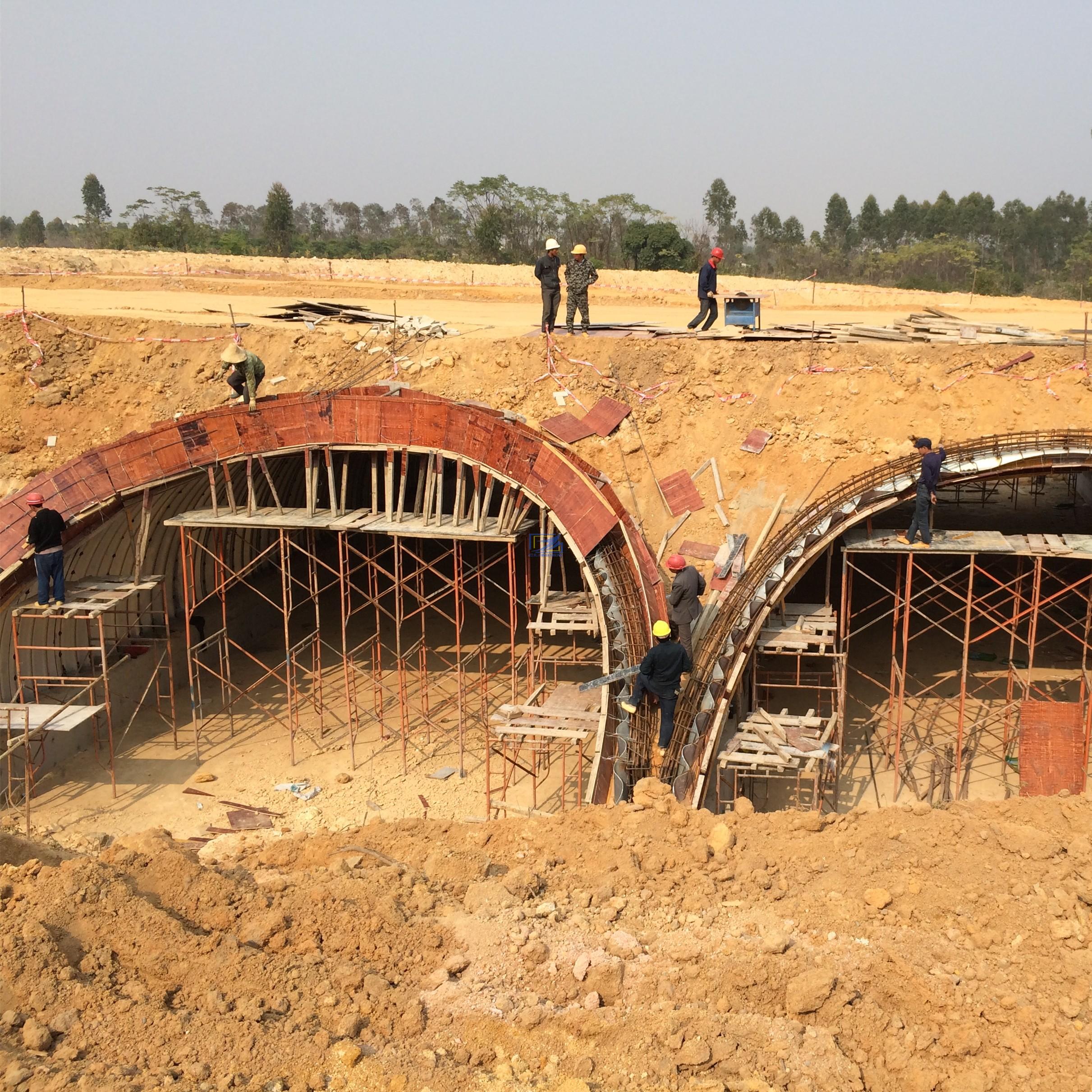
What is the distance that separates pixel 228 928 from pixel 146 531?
433 inches

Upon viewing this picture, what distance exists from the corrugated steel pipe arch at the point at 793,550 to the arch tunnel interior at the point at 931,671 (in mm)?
485

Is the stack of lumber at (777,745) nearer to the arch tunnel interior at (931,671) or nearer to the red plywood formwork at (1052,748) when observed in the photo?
the arch tunnel interior at (931,671)

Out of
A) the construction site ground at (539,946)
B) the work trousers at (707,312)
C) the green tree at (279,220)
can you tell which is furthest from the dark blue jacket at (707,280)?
the green tree at (279,220)

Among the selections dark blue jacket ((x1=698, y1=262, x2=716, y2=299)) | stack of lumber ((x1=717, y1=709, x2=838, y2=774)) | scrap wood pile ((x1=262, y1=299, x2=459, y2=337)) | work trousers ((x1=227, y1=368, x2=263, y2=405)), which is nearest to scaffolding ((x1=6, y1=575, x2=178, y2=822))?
work trousers ((x1=227, y1=368, x2=263, y2=405))

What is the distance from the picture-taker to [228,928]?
31.7 feet

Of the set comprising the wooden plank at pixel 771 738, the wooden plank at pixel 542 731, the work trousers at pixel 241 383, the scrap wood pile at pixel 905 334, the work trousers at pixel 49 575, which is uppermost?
the scrap wood pile at pixel 905 334

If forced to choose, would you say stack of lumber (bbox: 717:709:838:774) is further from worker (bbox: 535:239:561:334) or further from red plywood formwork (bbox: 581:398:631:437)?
worker (bbox: 535:239:561:334)

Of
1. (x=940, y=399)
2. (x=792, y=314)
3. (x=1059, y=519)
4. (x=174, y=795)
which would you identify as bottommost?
(x=174, y=795)

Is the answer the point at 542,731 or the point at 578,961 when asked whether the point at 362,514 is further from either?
the point at 578,961

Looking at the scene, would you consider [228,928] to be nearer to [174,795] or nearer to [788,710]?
[174,795]

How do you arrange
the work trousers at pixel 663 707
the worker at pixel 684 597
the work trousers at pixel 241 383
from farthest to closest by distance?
the work trousers at pixel 241 383 < the worker at pixel 684 597 < the work trousers at pixel 663 707

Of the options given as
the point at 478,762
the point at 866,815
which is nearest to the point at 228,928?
the point at 866,815

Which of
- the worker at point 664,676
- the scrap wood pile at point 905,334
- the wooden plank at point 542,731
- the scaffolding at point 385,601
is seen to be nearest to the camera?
the worker at point 664,676

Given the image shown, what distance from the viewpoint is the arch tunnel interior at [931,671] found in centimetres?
1706
